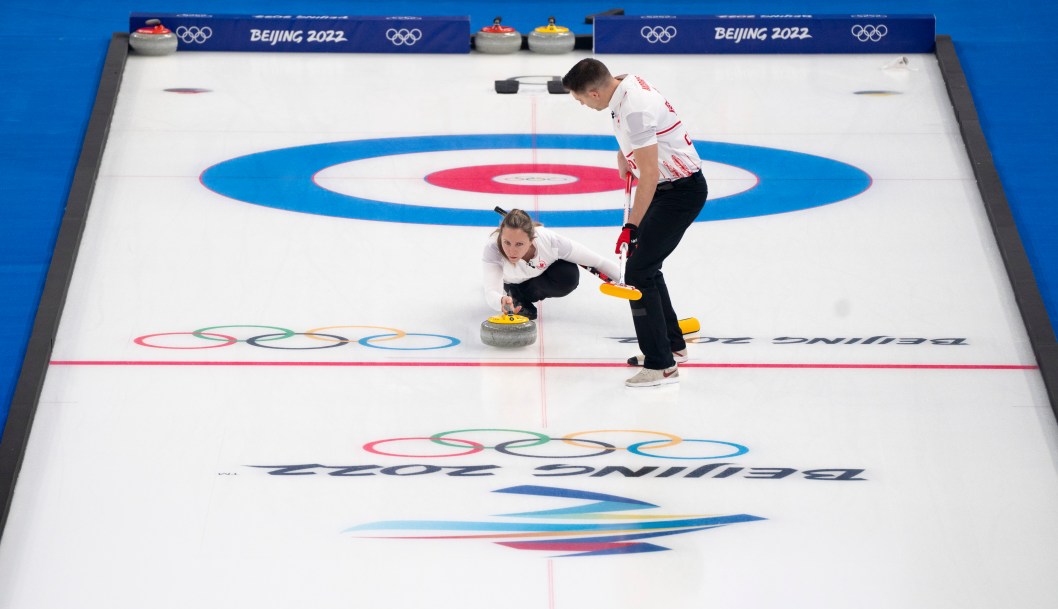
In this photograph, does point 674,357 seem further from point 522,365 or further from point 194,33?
point 194,33

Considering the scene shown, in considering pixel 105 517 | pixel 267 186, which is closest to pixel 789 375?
pixel 105 517

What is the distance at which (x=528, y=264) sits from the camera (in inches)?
254

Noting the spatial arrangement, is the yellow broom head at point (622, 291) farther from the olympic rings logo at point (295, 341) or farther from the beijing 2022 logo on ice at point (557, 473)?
the olympic rings logo at point (295, 341)

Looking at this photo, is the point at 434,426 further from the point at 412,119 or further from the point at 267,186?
the point at 412,119

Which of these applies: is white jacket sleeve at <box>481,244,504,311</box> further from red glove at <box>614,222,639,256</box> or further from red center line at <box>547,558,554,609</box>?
red center line at <box>547,558,554,609</box>

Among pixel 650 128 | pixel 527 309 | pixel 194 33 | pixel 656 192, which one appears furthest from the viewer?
pixel 194 33

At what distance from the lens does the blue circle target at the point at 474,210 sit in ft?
26.8

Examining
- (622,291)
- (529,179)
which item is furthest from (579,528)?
(529,179)

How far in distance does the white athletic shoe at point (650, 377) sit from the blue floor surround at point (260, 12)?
2.25 meters

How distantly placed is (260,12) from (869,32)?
5479 mm

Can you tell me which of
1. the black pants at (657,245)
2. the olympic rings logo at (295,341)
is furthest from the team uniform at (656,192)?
the olympic rings logo at (295,341)

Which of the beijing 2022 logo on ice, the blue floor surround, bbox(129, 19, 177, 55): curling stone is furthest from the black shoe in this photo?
bbox(129, 19, 177, 55): curling stone

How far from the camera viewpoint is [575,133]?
9766 mm

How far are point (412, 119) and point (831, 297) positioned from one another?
13.3ft
